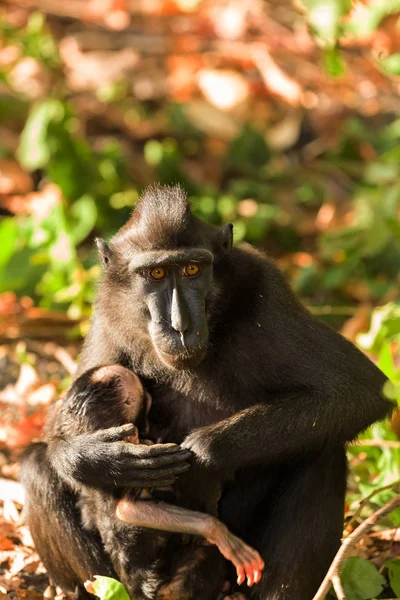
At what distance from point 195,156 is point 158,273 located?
253 inches

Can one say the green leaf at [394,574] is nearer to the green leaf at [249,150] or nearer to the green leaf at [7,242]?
the green leaf at [7,242]

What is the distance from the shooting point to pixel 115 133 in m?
11.0

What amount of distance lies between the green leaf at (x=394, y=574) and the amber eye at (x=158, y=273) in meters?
1.78

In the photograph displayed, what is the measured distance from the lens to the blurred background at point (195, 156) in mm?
7379

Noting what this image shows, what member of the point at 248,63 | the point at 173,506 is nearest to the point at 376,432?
the point at 173,506

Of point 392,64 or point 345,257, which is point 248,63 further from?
point 392,64

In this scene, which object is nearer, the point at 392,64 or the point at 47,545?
the point at 47,545

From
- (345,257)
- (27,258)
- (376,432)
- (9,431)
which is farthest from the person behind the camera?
(345,257)

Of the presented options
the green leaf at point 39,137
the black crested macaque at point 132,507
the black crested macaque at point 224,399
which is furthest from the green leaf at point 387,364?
the green leaf at point 39,137

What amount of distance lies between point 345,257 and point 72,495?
4590 mm

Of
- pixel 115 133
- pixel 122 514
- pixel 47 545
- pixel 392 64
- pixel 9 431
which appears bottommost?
pixel 115 133

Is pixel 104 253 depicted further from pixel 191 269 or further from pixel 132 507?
pixel 132 507

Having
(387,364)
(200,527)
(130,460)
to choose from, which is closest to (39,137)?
(387,364)

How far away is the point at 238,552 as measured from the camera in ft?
14.1
